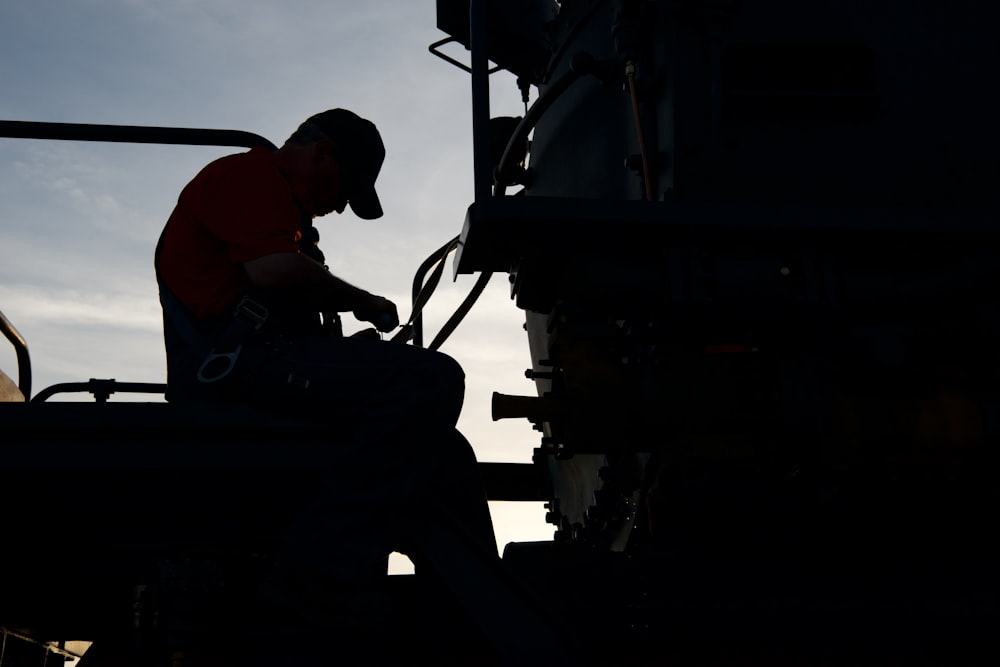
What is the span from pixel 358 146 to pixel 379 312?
61 cm

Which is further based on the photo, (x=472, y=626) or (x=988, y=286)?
(x=988, y=286)

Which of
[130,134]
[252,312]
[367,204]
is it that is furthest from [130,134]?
[252,312]

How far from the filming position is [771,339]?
3.17 m

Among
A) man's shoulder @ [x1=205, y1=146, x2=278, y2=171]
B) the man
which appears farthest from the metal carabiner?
man's shoulder @ [x1=205, y1=146, x2=278, y2=171]

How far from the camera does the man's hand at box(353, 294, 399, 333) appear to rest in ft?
9.75

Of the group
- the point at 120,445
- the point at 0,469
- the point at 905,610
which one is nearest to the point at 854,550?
the point at 905,610

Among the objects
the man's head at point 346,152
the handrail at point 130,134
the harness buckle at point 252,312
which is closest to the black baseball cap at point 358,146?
the man's head at point 346,152

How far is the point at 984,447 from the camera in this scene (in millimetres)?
3057

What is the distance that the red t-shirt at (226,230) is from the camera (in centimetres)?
279

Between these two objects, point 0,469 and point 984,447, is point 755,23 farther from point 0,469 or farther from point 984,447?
point 0,469

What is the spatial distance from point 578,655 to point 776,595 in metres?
0.85

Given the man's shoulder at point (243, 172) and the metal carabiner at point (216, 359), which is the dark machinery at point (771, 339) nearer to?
the metal carabiner at point (216, 359)

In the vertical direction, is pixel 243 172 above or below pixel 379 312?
above

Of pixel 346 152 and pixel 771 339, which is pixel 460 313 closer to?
pixel 346 152
